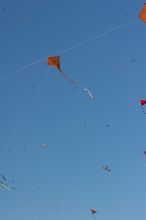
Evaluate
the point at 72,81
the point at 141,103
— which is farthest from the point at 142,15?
the point at 141,103

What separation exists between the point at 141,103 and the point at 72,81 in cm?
516

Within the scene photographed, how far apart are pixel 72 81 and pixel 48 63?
2.12 meters

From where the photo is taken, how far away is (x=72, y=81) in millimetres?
18922

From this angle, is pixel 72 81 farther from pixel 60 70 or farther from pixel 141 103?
pixel 141 103

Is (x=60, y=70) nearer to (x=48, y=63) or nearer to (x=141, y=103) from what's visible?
(x=48, y=63)

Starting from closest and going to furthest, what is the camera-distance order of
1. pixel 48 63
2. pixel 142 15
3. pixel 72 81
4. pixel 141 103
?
pixel 142 15
pixel 72 81
pixel 48 63
pixel 141 103

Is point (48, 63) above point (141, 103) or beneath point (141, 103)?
above

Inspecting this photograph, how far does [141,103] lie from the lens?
74.2ft

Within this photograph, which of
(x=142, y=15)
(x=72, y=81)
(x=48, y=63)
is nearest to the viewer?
(x=142, y=15)

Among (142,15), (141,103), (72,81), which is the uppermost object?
(142,15)

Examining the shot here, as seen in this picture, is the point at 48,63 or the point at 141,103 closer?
the point at 48,63

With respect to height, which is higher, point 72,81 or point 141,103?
point 72,81

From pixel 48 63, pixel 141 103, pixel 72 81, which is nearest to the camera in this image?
pixel 72 81

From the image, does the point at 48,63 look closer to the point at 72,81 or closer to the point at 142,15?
the point at 72,81
